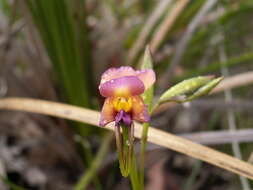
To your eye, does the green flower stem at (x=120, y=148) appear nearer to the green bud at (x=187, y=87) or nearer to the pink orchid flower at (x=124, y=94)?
the pink orchid flower at (x=124, y=94)

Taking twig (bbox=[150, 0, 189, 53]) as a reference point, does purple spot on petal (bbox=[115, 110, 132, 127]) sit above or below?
below

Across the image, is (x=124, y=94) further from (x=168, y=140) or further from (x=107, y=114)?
(x=168, y=140)

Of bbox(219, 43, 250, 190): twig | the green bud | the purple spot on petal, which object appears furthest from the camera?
bbox(219, 43, 250, 190): twig

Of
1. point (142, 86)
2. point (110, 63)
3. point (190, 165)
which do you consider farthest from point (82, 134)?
point (142, 86)

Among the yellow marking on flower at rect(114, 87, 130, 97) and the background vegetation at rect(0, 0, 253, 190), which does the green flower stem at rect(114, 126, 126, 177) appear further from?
the background vegetation at rect(0, 0, 253, 190)

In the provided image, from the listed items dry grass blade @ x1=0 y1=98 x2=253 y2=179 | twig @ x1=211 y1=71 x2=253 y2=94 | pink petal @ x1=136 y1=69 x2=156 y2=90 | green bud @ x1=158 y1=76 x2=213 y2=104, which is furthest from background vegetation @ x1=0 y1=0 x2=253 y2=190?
pink petal @ x1=136 y1=69 x2=156 y2=90

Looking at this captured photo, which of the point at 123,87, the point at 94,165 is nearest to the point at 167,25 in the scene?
the point at 94,165

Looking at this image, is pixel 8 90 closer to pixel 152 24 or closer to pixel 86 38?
pixel 86 38

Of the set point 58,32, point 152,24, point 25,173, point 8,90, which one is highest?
point 152,24
